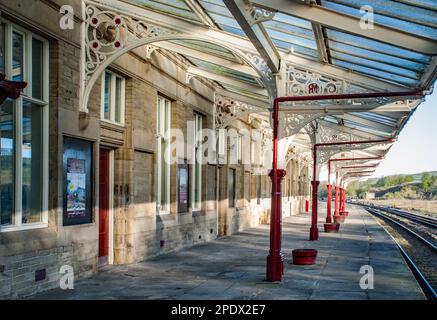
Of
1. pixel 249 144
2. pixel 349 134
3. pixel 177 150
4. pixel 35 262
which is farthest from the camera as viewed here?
pixel 249 144

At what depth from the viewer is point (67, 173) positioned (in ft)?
33.4

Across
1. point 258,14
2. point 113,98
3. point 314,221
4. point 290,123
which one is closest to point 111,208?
point 113,98

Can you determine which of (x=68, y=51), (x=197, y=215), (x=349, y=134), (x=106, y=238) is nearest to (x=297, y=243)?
(x=197, y=215)

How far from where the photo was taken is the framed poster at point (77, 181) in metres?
10.2

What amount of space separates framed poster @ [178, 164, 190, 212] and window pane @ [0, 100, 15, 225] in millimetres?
8114

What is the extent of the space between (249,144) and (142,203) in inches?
521

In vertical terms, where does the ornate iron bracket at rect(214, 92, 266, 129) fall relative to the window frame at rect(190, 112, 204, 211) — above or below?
above

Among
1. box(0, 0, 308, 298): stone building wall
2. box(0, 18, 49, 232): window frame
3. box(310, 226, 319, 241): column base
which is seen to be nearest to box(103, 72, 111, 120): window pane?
box(0, 0, 308, 298): stone building wall

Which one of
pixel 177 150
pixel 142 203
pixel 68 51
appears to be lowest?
pixel 142 203

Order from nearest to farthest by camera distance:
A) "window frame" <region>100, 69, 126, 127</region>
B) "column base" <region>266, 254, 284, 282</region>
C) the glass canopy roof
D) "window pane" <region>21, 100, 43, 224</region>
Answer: the glass canopy roof < "window pane" <region>21, 100, 43, 224</region> < "column base" <region>266, 254, 284, 282</region> < "window frame" <region>100, 69, 126, 127</region>

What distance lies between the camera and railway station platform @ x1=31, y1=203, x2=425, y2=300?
9461 millimetres

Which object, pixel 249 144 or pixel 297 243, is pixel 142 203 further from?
pixel 249 144

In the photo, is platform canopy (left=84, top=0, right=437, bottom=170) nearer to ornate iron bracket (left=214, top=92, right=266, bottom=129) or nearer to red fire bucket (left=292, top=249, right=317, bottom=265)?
red fire bucket (left=292, top=249, right=317, bottom=265)

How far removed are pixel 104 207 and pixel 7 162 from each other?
404 cm
